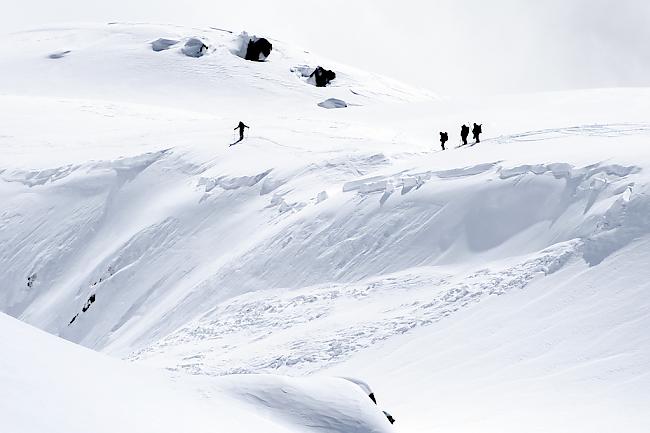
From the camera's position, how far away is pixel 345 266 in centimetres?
2623

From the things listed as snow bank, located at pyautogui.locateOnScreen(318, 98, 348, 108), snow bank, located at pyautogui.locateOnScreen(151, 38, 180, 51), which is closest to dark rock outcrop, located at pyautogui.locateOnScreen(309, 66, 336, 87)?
snow bank, located at pyautogui.locateOnScreen(318, 98, 348, 108)

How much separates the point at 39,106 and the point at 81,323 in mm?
32321

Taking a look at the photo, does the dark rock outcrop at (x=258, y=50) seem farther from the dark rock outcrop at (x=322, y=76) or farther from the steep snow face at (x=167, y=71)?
the dark rock outcrop at (x=322, y=76)

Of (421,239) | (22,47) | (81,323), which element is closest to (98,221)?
(81,323)

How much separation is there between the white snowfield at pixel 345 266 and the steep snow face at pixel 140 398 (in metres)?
0.04

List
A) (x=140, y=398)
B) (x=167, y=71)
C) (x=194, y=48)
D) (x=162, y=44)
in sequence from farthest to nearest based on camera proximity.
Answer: (x=162, y=44)
(x=194, y=48)
(x=167, y=71)
(x=140, y=398)

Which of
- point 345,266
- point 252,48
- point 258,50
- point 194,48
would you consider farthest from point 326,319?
point 194,48

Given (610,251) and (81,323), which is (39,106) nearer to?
(81,323)

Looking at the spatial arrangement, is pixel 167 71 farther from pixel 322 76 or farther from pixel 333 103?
pixel 333 103

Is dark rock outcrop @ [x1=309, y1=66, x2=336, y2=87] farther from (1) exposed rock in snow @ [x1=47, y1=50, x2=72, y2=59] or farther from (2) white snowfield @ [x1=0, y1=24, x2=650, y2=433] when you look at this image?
(2) white snowfield @ [x1=0, y1=24, x2=650, y2=433]

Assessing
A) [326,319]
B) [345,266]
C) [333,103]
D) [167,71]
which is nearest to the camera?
[326,319]

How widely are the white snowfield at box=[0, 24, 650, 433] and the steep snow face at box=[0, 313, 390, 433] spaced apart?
0.04m

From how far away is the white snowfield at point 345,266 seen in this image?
597 inches

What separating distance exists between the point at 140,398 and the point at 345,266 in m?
17.9
